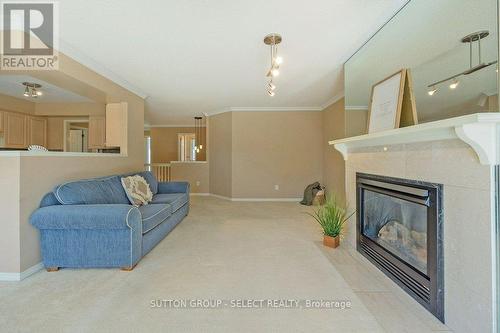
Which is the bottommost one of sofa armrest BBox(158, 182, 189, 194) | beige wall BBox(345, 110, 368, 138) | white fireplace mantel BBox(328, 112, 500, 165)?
sofa armrest BBox(158, 182, 189, 194)

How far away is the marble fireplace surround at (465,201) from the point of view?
1230 millimetres

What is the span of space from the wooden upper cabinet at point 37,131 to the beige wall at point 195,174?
3259 millimetres

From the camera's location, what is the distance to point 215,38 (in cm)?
254

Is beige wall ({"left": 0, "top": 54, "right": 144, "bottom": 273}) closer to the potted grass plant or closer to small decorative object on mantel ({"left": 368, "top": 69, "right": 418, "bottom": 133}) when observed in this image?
the potted grass plant

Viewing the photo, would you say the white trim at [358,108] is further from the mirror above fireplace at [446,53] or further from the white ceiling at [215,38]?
the white ceiling at [215,38]

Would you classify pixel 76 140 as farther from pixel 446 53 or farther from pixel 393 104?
pixel 446 53

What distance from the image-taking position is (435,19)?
170cm

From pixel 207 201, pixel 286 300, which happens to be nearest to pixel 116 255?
pixel 286 300

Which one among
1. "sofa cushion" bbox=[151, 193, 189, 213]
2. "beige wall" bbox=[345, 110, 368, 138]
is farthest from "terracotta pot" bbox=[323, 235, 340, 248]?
"sofa cushion" bbox=[151, 193, 189, 213]

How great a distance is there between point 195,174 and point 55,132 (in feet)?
11.8

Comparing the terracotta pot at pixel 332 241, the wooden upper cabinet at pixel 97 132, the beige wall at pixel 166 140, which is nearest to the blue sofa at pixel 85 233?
the terracotta pot at pixel 332 241

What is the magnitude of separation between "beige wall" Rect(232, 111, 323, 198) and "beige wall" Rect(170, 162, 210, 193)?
1.44 meters

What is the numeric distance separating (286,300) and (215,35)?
2.57 meters

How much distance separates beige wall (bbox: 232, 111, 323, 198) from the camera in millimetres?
6082
